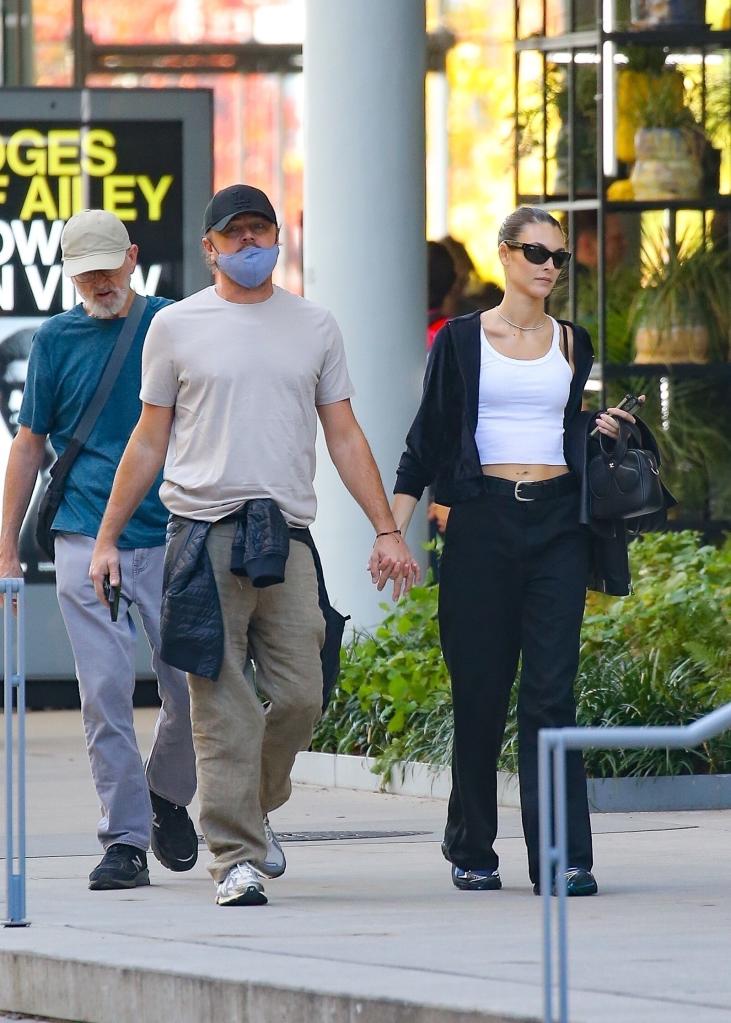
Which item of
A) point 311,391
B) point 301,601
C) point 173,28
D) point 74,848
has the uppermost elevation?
point 173,28

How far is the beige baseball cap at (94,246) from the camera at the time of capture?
6879 mm

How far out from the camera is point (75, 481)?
692 cm

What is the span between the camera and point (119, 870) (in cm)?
685

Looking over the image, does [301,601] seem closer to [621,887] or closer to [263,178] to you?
[621,887]

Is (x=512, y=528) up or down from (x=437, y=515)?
up

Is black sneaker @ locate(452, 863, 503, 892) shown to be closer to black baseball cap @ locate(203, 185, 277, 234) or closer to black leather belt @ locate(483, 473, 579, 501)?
black leather belt @ locate(483, 473, 579, 501)

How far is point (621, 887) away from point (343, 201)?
469 centimetres

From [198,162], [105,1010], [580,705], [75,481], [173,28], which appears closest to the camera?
[105,1010]

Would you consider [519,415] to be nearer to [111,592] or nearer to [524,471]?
[524,471]

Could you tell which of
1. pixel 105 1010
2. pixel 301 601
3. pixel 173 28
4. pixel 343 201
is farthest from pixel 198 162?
pixel 105 1010

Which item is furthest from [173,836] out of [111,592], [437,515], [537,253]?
[437,515]

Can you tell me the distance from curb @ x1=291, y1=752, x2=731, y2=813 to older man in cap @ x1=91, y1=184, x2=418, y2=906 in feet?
7.16

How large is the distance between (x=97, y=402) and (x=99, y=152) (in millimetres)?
5306

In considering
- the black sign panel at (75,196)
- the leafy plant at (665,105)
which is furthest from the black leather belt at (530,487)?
the leafy plant at (665,105)
